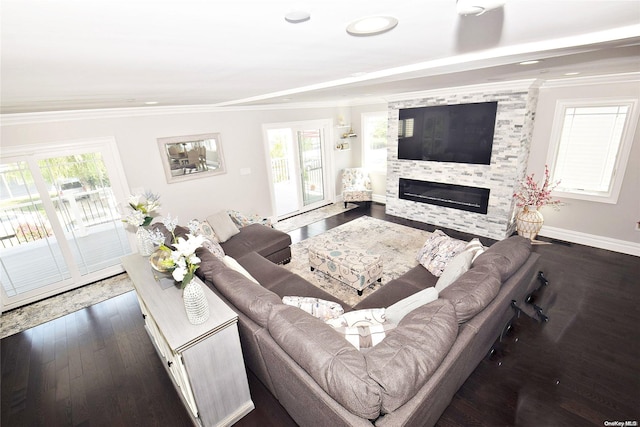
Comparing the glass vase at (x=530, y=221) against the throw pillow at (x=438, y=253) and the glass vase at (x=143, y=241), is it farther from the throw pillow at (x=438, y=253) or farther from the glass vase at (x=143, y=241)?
the glass vase at (x=143, y=241)

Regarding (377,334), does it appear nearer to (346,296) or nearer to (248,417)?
(248,417)

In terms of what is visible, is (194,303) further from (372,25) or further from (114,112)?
(114,112)

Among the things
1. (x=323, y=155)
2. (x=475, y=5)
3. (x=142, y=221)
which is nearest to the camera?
(x=475, y=5)

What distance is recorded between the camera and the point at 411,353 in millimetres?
1601

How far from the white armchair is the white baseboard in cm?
343

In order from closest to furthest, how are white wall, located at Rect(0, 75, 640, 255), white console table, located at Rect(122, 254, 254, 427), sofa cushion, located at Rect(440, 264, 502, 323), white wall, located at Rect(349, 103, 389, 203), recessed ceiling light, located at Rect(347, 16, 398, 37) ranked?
recessed ceiling light, located at Rect(347, 16, 398, 37)
white console table, located at Rect(122, 254, 254, 427)
sofa cushion, located at Rect(440, 264, 502, 323)
white wall, located at Rect(0, 75, 640, 255)
white wall, located at Rect(349, 103, 389, 203)

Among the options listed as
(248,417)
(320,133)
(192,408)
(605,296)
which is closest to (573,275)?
(605,296)

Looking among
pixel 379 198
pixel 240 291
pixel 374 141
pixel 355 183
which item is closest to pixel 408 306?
pixel 240 291

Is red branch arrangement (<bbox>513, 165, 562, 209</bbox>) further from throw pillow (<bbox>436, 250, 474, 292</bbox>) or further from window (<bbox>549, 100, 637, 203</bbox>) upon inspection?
throw pillow (<bbox>436, 250, 474, 292</bbox>)

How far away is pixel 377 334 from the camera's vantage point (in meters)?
1.96

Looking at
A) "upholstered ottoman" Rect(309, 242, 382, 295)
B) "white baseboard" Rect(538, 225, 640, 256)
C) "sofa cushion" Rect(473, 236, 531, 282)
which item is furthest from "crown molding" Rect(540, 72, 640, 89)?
"upholstered ottoman" Rect(309, 242, 382, 295)

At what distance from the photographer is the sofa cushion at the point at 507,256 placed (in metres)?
2.37

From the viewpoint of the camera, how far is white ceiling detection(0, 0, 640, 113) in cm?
86

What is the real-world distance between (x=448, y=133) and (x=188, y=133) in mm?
4489
